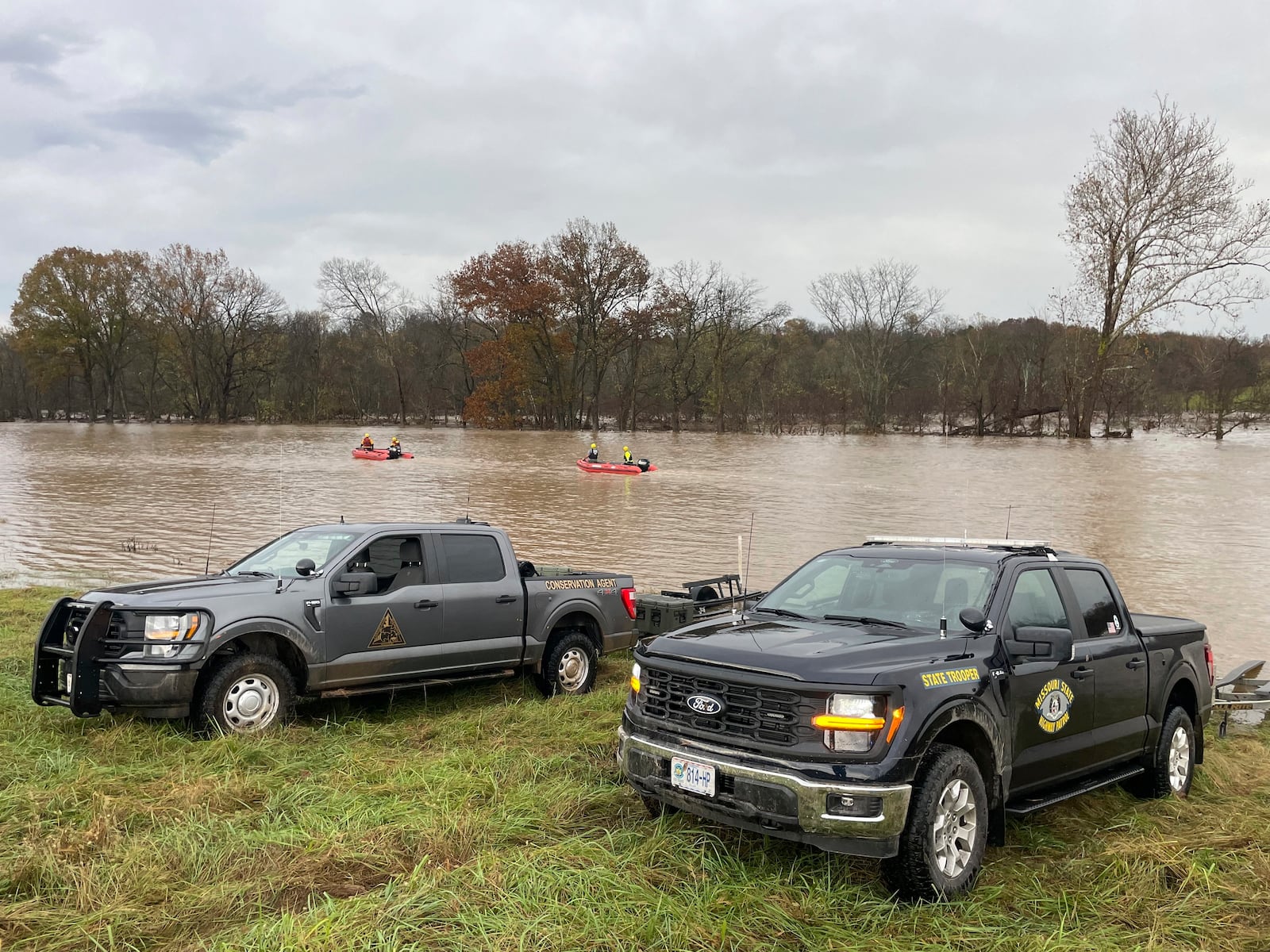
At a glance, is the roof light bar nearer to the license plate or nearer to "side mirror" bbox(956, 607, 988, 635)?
"side mirror" bbox(956, 607, 988, 635)

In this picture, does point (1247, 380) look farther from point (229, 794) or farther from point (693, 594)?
point (229, 794)

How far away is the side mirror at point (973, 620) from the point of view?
5125 millimetres

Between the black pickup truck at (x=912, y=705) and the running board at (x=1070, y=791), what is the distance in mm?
15

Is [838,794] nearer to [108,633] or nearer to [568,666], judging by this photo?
[568,666]

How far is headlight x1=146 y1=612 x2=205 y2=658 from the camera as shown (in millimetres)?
6676

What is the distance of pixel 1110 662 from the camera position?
6.03 meters

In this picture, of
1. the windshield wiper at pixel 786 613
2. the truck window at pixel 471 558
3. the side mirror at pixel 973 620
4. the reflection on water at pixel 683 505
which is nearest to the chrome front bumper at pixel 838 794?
the side mirror at pixel 973 620

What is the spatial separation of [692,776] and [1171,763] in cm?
386

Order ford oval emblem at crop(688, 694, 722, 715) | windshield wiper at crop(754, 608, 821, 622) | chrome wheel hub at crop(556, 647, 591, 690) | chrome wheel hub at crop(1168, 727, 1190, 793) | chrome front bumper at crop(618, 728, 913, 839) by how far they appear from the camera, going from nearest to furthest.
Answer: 1. chrome front bumper at crop(618, 728, 913, 839)
2. ford oval emblem at crop(688, 694, 722, 715)
3. windshield wiper at crop(754, 608, 821, 622)
4. chrome wheel hub at crop(1168, 727, 1190, 793)
5. chrome wheel hub at crop(556, 647, 591, 690)

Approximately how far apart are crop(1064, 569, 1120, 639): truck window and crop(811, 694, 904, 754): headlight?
2282 mm

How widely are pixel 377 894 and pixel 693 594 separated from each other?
5895 mm

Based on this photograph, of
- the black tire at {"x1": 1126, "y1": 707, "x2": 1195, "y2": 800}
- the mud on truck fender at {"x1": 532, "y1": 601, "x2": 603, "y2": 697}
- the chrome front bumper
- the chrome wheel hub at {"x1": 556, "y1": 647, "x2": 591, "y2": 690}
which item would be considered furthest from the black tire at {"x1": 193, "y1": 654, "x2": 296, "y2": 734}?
the black tire at {"x1": 1126, "y1": 707, "x2": 1195, "y2": 800}

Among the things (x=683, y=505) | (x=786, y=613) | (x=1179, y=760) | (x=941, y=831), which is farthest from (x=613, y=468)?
(x=941, y=831)

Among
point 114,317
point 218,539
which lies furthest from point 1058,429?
point 114,317
